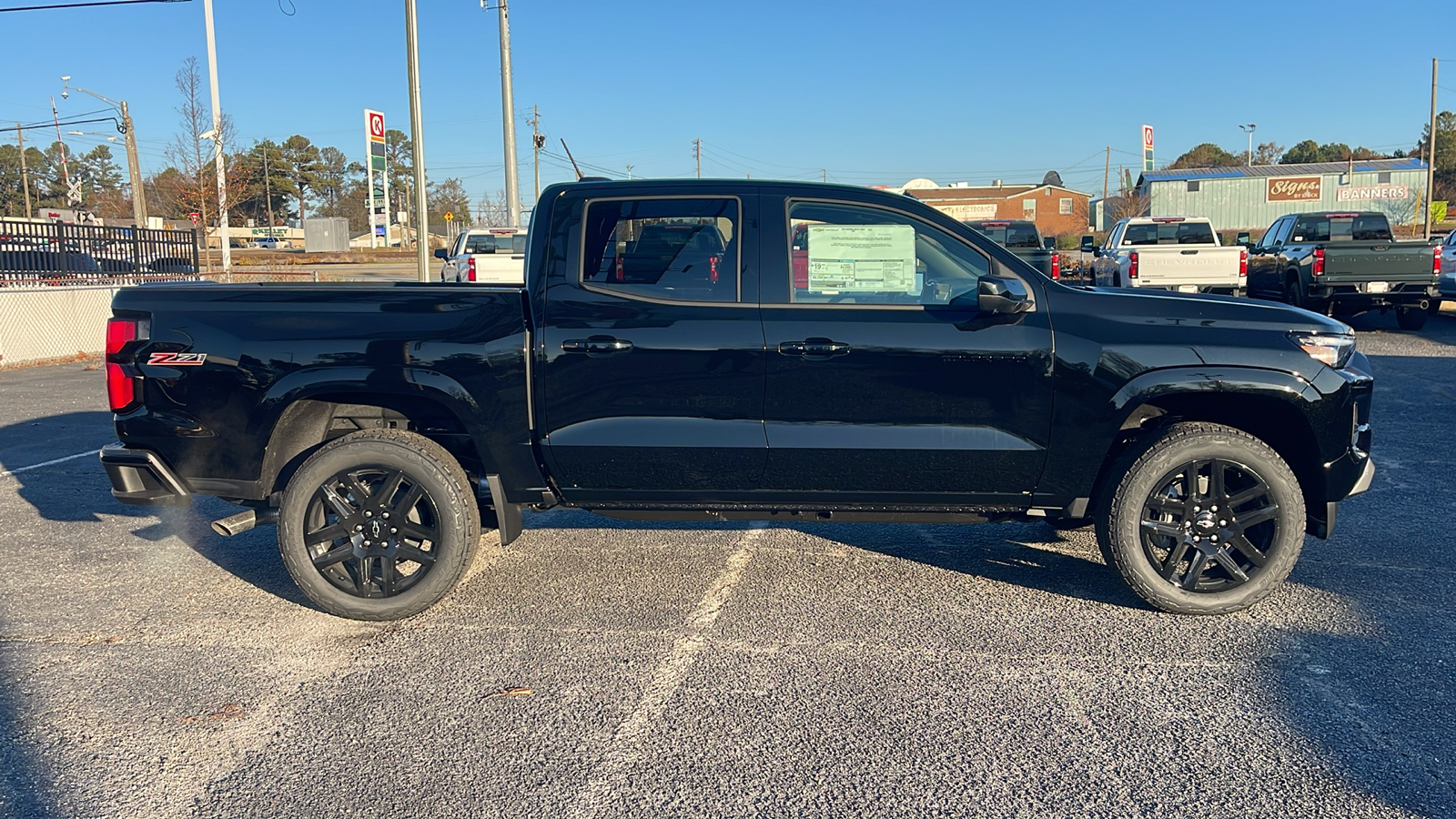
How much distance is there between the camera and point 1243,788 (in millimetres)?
3168

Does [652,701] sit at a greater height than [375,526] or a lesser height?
lesser

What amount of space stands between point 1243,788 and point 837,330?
228cm

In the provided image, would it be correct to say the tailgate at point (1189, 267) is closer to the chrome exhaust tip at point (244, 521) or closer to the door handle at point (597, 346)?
the door handle at point (597, 346)

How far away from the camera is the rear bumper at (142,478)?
4691 mm

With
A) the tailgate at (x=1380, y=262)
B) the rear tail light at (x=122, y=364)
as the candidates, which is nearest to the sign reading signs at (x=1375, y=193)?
the tailgate at (x=1380, y=262)

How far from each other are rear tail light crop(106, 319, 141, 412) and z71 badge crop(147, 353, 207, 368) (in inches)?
4.5

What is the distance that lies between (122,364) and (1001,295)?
12.7 feet

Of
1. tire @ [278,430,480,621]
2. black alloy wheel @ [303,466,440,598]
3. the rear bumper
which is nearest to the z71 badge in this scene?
the rear bumper

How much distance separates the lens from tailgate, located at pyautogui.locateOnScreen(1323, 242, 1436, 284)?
15.4 meters

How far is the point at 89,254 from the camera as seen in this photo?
16469 millimetres

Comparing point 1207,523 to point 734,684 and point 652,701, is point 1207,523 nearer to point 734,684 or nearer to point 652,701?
point 734,684

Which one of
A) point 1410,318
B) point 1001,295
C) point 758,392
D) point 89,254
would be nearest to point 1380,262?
point 1410,318

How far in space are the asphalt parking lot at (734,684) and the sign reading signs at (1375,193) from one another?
71819 mm

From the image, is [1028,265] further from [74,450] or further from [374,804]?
[74,450]
